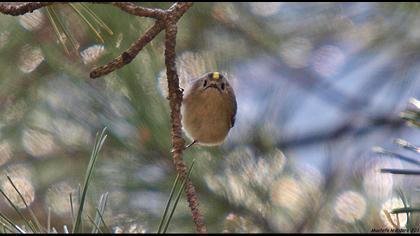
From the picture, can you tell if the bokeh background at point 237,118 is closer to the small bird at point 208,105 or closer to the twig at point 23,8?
the small bird at point 208,105

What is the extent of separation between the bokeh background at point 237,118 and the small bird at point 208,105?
1.4 inches

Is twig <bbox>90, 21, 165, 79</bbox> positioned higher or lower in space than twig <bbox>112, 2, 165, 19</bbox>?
lower

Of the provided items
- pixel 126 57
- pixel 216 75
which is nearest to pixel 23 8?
pixel 126 57

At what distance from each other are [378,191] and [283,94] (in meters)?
0.45

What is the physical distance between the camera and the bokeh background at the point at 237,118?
1341 mm

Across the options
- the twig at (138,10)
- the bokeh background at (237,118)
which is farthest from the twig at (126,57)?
the bokeh background at (237,118)

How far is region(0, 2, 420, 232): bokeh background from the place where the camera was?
4.40 feet

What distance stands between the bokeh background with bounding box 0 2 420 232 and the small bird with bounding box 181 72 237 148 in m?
0.04

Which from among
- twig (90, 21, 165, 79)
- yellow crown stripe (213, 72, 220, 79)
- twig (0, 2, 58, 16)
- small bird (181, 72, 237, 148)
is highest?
twig (0, 2, 58, 16)

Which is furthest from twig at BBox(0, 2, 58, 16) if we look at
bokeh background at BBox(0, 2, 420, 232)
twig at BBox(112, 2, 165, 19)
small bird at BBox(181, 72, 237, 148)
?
small bird at BBox(181, 72, 237, 148)

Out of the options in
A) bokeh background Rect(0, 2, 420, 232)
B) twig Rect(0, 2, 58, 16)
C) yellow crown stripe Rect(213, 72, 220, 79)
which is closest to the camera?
twig Rect(0, 2, 58, 16)

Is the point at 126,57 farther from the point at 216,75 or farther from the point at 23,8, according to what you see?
the point at 216,75

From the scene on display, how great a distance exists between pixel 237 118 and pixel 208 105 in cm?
10

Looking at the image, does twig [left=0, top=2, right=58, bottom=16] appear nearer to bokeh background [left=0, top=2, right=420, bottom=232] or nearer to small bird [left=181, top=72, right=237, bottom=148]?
bokeh background [left=0, top=2, right=420, bottom=232]
